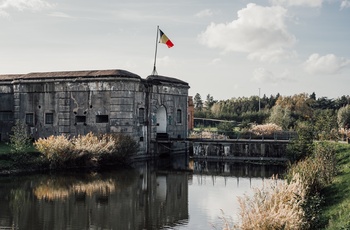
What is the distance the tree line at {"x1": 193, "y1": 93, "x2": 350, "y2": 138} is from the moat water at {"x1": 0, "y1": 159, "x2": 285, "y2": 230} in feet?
103

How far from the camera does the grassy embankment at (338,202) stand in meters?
11.7

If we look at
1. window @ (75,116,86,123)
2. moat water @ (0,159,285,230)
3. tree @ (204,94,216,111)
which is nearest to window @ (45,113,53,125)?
window @ (75,116,86,123)

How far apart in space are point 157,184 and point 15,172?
8153 mm

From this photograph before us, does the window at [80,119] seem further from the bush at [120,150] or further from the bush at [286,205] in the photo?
the bush at [286,205]

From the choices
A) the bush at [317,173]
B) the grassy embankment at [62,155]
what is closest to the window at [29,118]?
→ the grassy embankment at [62,155]

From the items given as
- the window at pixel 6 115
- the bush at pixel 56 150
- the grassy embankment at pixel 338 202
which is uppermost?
the window at pixel 6 115

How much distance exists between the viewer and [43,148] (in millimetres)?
27922

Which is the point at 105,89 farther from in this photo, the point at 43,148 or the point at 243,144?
the point at 243,144

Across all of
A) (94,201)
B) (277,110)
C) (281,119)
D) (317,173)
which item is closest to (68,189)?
(94,201)

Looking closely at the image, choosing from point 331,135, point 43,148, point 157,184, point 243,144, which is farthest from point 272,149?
point 43,148

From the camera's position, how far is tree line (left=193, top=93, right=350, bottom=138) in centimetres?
6209

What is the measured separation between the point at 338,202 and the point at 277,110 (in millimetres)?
54304

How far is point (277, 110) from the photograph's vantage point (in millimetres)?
67812

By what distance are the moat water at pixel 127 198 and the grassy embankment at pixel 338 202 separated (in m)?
2.59
